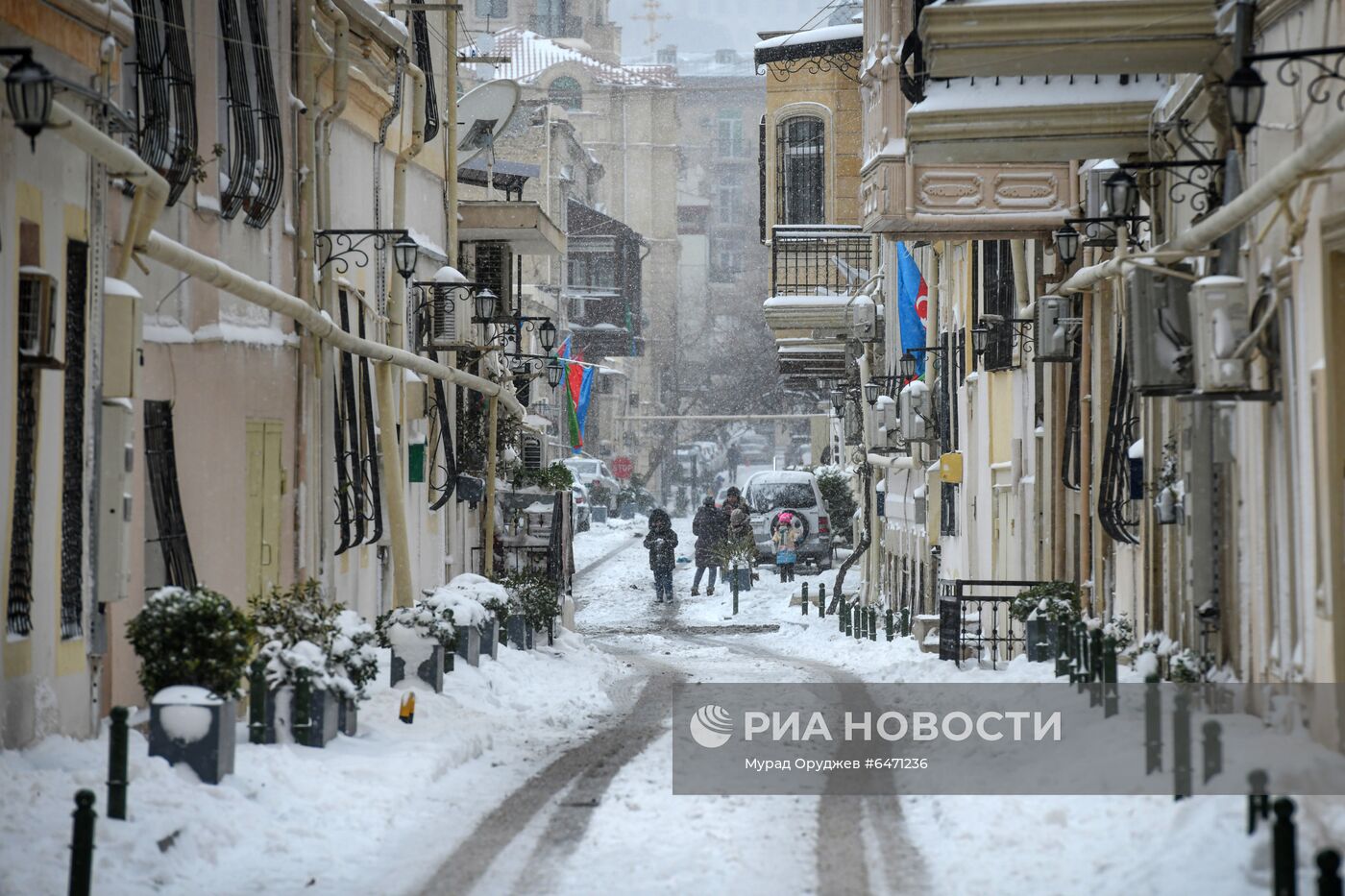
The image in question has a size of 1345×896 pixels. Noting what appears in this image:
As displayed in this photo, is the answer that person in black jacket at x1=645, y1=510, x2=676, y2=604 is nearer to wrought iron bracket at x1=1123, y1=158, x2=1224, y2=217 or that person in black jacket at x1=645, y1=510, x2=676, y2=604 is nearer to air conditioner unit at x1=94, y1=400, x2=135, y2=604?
wrought iron bracket at x1=1123, y1=158, x2=1224, y2=217

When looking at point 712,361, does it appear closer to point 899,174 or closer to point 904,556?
point 904,556

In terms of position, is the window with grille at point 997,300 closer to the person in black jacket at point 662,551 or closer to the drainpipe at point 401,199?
the drainpipe at point 401,199

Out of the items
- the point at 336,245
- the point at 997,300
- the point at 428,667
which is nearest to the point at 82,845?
the point at 428,667

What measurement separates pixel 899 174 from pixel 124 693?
943cm

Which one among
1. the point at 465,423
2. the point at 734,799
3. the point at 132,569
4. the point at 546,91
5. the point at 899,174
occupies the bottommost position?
the point at 734,799

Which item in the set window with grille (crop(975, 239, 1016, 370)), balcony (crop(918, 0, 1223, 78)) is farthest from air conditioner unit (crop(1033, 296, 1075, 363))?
balcony (crop(918, 0, 1223, 78))

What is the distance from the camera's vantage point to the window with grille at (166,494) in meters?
13.4

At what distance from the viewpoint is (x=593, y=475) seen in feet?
202

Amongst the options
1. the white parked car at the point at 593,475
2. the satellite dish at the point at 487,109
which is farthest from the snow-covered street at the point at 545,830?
the white parked car at the point at 593,475

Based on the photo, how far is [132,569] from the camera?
12.9 metres

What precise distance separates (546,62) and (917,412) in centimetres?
6126

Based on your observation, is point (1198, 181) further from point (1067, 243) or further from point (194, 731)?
point (194, 731)

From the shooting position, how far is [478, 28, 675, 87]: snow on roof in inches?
3300

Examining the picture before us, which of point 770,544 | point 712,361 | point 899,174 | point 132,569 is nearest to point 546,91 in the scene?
point 712,361
